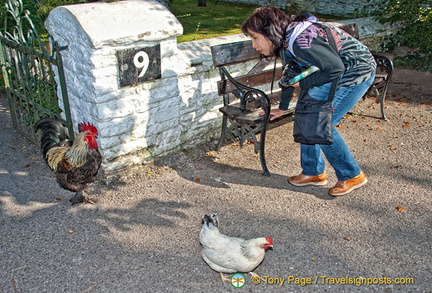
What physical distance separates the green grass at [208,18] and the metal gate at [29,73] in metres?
4.96

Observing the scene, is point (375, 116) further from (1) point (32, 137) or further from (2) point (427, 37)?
(1) point (32, 137)

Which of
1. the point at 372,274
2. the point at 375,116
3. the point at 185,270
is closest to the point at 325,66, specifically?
the point at 372,274

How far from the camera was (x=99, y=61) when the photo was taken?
4.22 metres

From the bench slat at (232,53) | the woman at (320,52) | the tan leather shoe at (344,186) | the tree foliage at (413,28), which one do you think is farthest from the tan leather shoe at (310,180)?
the tree foliage at (413,28)

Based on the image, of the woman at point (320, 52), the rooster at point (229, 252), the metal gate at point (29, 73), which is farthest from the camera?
the metal gate at point (29, 73)

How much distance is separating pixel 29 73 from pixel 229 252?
3.53 metres

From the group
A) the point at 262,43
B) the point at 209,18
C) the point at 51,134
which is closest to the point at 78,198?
the point at 51,134

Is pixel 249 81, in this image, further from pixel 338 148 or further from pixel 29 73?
pixel 29 73

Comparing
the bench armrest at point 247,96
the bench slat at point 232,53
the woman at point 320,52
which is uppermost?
the woman at point 320,52

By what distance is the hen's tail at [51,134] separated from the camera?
4.60 meters

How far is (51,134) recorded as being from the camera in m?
4.65

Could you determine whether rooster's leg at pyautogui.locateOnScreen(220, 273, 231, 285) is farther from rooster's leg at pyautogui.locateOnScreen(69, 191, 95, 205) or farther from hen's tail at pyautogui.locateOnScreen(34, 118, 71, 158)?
hen's tail at pyautogui.locateOnScreen(34, 118, 71, 158)

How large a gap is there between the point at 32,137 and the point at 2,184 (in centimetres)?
102

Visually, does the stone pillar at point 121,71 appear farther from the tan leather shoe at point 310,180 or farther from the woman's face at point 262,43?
the tan leather shoe at point 310,180
